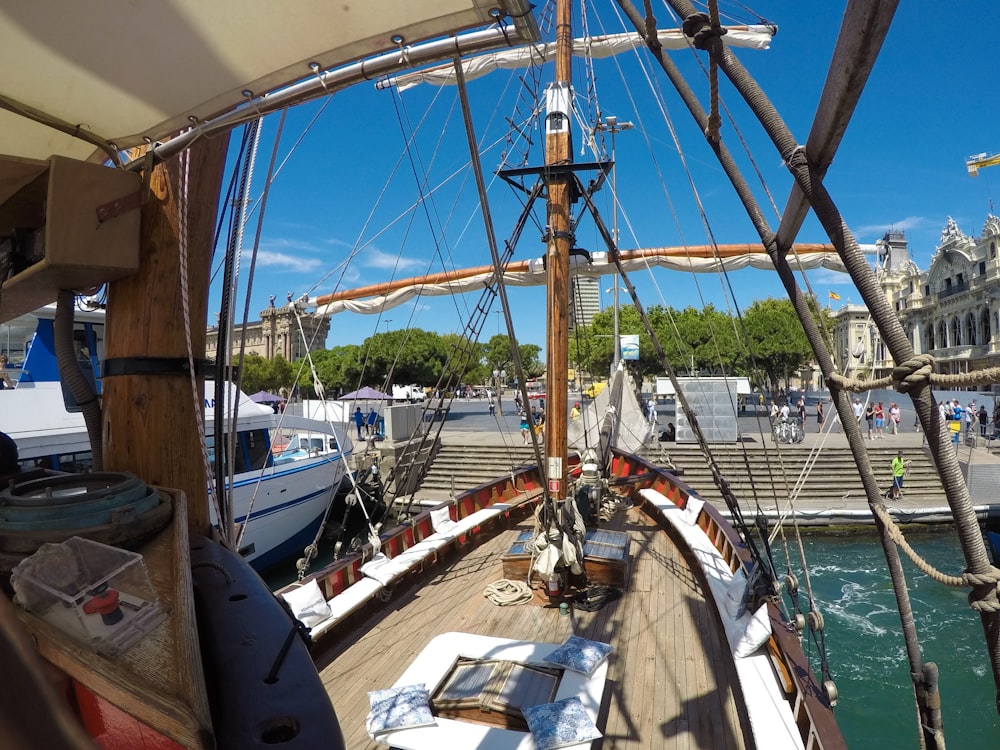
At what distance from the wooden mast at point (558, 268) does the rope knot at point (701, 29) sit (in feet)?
12.7

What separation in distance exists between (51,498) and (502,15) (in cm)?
174

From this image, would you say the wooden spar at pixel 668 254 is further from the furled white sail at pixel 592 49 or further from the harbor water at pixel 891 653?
the harbor water at pixel 891 653

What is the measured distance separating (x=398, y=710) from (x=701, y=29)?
137 inches

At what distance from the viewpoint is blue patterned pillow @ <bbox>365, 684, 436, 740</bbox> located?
117 inches

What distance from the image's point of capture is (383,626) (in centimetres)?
469

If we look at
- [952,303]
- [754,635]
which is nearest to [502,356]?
[952,303]

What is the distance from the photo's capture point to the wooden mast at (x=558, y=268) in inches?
240

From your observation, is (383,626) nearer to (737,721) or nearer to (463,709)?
(463,709)

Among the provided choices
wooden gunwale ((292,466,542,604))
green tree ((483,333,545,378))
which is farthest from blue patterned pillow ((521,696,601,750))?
green tree ((483,333,545,378))

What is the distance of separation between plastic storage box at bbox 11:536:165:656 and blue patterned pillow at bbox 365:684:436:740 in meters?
2.25

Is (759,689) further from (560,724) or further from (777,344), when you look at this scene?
(777,344)

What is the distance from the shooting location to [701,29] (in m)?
1.94

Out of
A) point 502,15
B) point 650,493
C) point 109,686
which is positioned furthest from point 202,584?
point 650,493

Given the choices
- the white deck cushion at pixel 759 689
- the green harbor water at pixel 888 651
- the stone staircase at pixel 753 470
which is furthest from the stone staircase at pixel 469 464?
the white deck cushion at pixel 759 689
